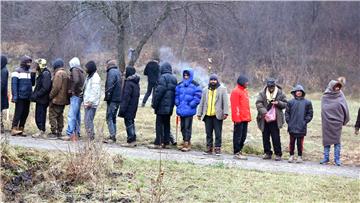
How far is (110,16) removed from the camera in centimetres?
1884

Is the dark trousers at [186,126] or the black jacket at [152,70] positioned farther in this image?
the black jacket at [152,70]

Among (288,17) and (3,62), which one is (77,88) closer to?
(3,62)

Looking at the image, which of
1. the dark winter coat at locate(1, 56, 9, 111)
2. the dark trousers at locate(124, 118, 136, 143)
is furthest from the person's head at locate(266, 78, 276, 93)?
the dark winter coat at locate(1, 56, 9, 111)

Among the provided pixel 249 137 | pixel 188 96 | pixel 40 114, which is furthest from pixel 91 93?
pixel 249 137

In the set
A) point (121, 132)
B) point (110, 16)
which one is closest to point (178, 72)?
point (110, 16)

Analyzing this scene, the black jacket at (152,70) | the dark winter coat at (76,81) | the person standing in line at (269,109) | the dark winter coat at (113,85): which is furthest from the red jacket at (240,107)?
the black jacket at (152,70)

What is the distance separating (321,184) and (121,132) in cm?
650

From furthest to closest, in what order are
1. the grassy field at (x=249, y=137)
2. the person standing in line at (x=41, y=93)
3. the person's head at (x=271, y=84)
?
the grassy field at (x=249, y=137)
the person standing in line at (x=41, y=93)
the person's head at (x=271, y=84)

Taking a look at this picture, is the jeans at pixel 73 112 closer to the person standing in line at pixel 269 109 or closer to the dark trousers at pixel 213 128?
the dark trousers at pixel 213 128

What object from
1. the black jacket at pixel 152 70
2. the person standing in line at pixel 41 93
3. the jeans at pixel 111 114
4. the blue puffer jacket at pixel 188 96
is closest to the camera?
the blue puffer jacket at pixel 188 96

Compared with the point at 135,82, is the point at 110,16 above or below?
above

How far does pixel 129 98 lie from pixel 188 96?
4.17 ft

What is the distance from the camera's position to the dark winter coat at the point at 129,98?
11875 mm

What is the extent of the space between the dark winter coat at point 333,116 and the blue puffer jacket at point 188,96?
260cm
